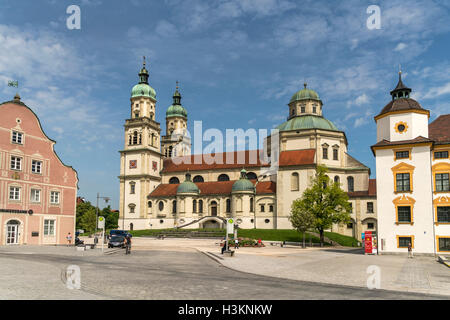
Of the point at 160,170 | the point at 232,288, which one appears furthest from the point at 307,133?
the point at 232,288

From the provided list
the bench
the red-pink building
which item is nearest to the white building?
the bench

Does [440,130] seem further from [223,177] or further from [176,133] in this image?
[176,133]

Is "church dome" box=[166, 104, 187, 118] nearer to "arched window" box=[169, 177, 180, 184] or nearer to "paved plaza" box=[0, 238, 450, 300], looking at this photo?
"arched window" box=[169, 177, 180, 184]

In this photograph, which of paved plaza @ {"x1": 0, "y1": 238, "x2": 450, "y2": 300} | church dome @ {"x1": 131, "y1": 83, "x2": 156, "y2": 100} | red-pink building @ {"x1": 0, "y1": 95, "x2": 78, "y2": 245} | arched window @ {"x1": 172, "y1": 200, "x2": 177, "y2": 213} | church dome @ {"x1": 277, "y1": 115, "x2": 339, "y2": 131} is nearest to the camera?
paved plaza @ {"x1": 0, "y1": 238, "x2": 450, "y2": 300}

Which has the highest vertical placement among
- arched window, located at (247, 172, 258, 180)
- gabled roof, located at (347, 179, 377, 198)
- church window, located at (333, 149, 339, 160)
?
church window, located at (333, 149, 339, 160)

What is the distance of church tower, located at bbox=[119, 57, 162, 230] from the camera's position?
263ft

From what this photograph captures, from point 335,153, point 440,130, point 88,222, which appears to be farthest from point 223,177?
point 440,130

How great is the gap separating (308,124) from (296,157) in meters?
7.84

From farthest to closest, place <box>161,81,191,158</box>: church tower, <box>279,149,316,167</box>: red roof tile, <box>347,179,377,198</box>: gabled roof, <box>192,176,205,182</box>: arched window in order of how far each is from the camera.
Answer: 1. <box>161,81,191,158</box>: church tower
2. <box>192,176,205,182</box>: arched window
3. <box>279,149,316,167</box>: red roof tile
4. <box>347,179,377,198</box>: gabled roof

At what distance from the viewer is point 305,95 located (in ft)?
261

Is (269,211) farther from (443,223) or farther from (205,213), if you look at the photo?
(443,223)

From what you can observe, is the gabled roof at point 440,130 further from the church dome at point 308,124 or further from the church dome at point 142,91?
the church dome at point 142,91

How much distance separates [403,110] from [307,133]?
3458cm

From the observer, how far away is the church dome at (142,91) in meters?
84.2
